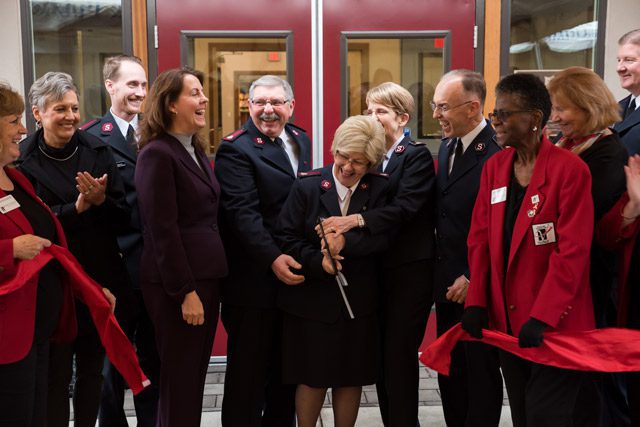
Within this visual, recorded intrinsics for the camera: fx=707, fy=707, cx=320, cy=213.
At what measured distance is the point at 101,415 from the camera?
3428 mm

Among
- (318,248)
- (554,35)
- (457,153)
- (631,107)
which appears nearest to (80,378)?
(318,248)

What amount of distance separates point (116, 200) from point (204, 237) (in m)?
0.47

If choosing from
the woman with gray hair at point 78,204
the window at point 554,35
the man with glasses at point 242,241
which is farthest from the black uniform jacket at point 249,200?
the window at point 554,35

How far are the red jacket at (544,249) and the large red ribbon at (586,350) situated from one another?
4 cm

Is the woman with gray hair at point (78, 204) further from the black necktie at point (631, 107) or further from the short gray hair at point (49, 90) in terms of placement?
the black necktie at point (631, 107)

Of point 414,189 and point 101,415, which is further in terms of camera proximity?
point 101,415

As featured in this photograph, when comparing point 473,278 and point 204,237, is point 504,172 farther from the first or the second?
point 204,237

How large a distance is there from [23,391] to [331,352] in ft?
3.84

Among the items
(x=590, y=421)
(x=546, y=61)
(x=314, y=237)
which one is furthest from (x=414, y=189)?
(x=546, y=61)

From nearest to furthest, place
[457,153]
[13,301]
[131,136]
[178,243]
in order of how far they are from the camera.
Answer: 1. [13,301]
2. [178,243]
3. [457,153]
4. [131,136]

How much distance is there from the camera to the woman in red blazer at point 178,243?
8.84ft

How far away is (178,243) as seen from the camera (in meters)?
2.69

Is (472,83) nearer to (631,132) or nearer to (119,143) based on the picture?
(631,132)

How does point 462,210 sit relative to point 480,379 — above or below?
above
